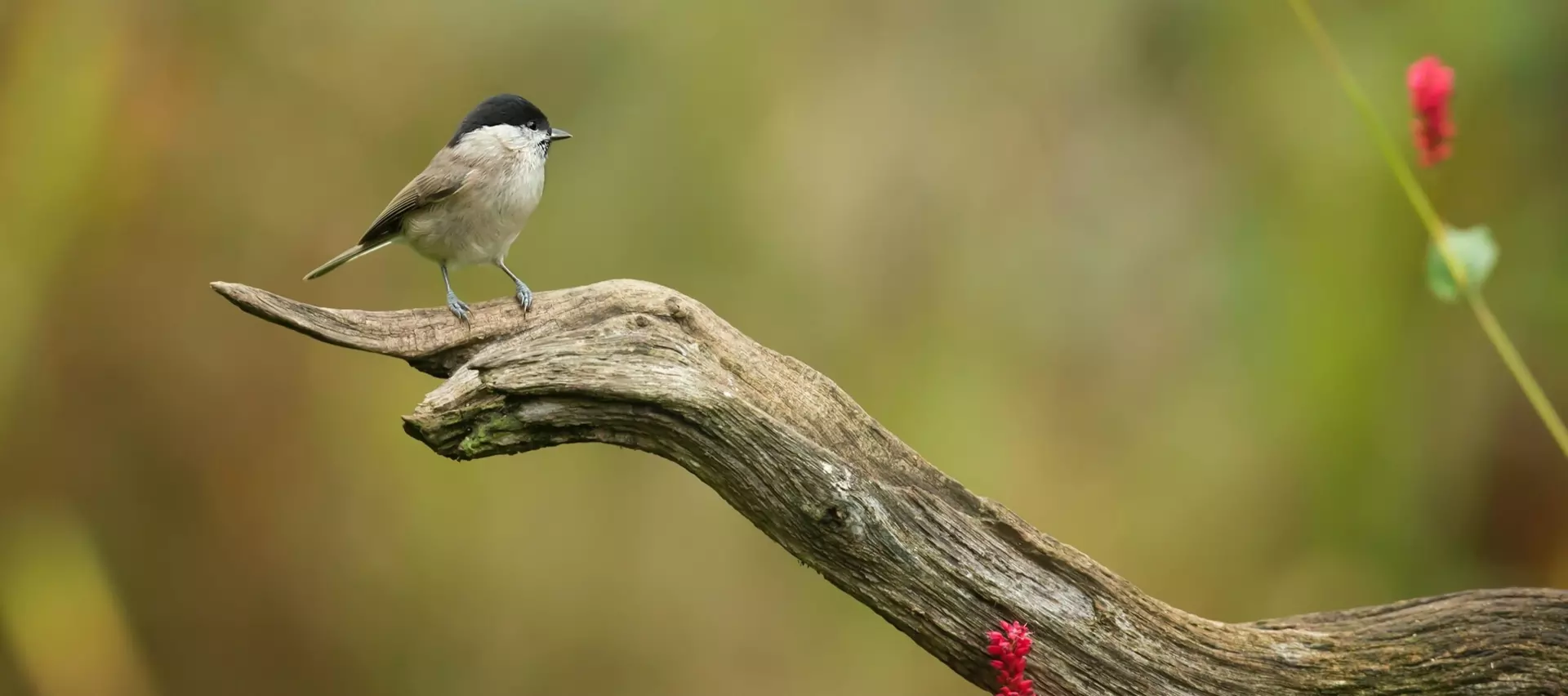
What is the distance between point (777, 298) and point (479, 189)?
1484 millimetres

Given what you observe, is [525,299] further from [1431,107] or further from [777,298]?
[1431,107]

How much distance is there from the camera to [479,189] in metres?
2.99

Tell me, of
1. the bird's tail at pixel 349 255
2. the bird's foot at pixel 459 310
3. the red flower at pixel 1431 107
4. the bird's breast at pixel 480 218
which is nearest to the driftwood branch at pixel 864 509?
the bird's foot at pixel 459 310

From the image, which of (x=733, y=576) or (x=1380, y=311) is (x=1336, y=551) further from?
(x=733, y=576)

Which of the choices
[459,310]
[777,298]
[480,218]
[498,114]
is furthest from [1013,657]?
[777,298]

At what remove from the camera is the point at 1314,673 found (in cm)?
280

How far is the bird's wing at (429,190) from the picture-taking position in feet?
9.82

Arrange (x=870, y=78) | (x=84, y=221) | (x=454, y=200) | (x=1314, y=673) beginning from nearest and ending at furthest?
(x=1314, y=673)
(x=454, y=200)
(x=84, y=221)
(x=870, y=78)

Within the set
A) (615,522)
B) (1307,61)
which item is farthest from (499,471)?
(1307,61)

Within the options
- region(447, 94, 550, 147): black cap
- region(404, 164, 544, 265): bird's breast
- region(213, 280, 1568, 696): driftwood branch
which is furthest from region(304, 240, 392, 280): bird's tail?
region(213, 280, 1568, 696): driftwood branch

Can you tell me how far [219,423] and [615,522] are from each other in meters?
1.38

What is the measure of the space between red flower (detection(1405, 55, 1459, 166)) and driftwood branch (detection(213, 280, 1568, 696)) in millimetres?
1148

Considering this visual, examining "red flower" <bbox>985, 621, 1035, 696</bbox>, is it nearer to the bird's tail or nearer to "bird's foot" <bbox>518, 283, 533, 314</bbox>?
"bird's foot" <bbox>518, 283, 533, 314</bbox>

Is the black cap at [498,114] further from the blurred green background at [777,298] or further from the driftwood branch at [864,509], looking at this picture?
the blurred green background at [777,298]
